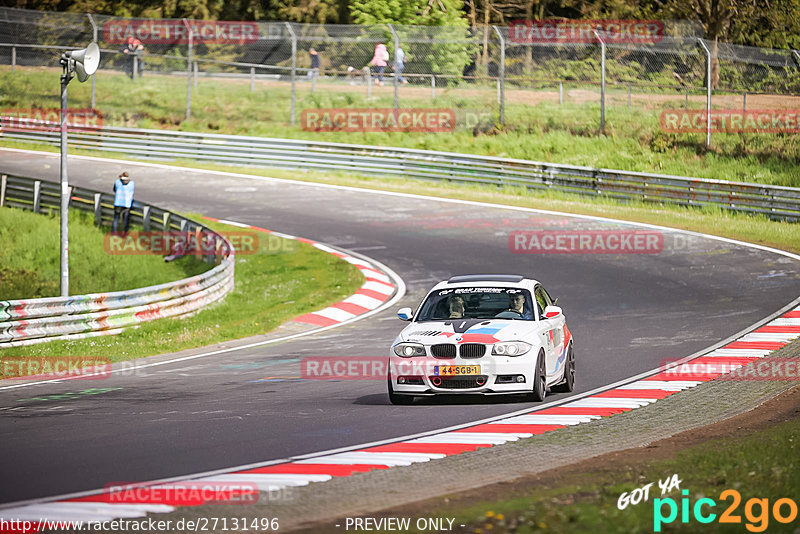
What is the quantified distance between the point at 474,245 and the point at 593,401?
1371 cm

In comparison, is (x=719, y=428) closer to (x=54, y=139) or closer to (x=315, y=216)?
(x=315, y=216)

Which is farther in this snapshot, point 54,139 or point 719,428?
point 54,139

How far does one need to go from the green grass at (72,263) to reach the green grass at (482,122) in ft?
39.4

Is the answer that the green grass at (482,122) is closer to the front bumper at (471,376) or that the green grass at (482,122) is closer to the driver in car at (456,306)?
the driver in car at (456,306)

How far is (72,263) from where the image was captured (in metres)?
27.5

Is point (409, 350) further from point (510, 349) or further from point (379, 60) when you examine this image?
point (379, 60)

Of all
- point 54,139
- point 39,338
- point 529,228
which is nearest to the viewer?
point 39,338

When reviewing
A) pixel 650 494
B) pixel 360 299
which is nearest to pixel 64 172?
pixel 360 299

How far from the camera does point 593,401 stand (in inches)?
494

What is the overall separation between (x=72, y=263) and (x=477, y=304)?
1690 cm

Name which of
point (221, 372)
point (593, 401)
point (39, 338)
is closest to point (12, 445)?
point (221, 372)

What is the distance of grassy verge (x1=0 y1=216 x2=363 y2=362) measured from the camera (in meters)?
17.8

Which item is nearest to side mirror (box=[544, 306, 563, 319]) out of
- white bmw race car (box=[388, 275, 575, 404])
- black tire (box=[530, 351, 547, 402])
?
white bmw race car (box=[388, 275, 575, 404])

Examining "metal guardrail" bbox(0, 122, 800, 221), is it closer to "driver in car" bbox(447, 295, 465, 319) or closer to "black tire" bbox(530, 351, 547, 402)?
"driver in car" bbox(447, 295, 465, 319)
